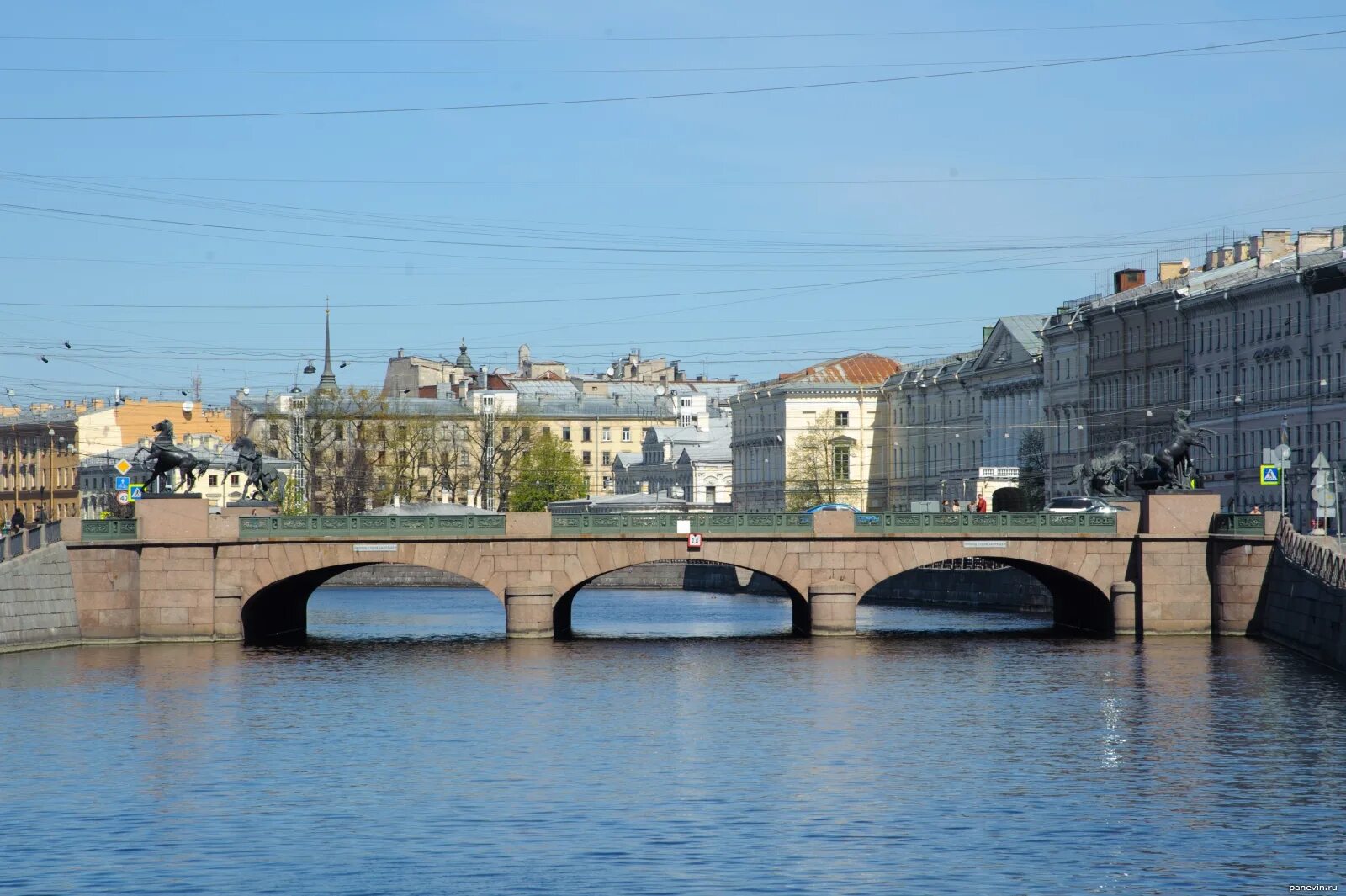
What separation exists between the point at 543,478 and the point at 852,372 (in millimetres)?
24129

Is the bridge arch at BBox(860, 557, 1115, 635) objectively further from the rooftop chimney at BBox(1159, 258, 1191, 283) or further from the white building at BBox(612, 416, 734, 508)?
the white building at BBox(612, 416, 734, 508)

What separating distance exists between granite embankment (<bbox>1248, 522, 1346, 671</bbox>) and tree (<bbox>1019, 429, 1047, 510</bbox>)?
2267 inches

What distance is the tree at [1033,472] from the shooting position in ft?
405

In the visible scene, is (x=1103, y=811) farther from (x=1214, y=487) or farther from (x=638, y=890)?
(x=1214, y=487)

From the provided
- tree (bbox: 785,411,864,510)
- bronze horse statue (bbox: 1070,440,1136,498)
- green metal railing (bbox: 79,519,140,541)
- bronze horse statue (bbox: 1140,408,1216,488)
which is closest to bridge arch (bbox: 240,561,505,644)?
green metal railing (bbox: 79,519,140,541)

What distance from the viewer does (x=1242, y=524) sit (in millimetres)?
65375

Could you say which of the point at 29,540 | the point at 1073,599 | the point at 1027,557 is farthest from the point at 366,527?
the point at 1073,599

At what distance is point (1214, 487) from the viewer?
104 m

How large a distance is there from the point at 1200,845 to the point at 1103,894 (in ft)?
12.3

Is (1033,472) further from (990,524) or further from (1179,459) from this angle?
(1179,459)

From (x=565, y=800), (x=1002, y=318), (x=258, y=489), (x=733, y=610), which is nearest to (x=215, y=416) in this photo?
A: (x=1002, y=318)

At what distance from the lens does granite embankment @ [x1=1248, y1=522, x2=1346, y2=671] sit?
5372 cm

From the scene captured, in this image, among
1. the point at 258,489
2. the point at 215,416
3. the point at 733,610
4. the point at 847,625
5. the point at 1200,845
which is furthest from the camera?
the point at 215,416

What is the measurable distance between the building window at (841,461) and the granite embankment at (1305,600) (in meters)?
86.6
